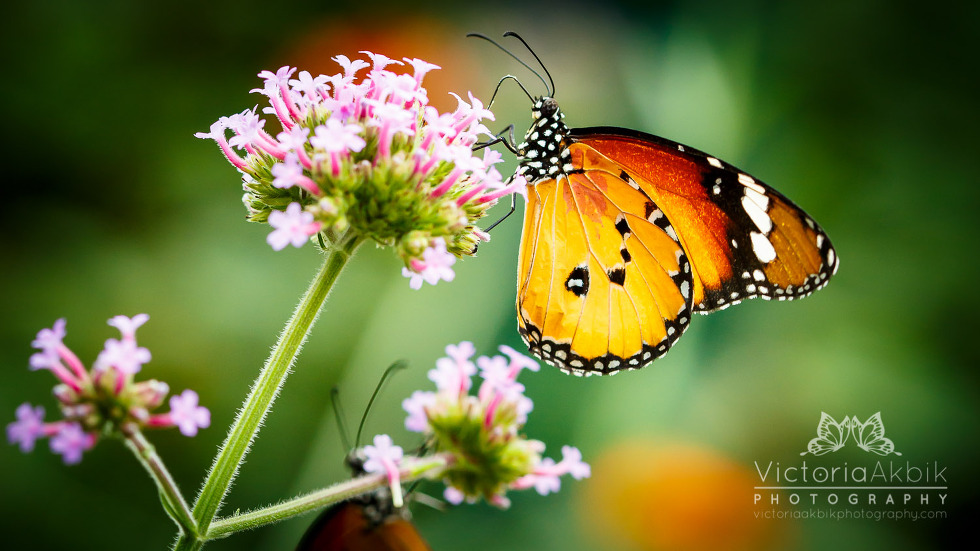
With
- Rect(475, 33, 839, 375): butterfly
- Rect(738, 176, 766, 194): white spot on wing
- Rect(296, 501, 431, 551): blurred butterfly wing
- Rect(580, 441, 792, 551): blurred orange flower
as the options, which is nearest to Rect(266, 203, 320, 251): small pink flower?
Rect(296, 501, 431, 551): blurred butterfly wing

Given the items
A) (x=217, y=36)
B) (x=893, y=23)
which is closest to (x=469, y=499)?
(x=217, y=36)

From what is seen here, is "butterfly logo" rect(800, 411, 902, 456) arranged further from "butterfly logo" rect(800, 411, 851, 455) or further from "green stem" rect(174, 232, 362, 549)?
Result: "green stem" rect(174, 232, 362, 549)

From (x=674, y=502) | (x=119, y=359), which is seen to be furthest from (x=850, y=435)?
(x=119, y=359)

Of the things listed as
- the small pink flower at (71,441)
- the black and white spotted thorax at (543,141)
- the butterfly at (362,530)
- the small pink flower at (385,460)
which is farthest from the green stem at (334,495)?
the black and white spotted thorax at (543,141)

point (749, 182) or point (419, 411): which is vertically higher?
point (749, 182)

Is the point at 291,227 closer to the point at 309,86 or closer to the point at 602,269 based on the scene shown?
the point at 309,86

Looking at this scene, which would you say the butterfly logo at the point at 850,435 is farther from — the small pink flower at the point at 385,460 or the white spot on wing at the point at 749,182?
the small pink flower at the point at 385,460
